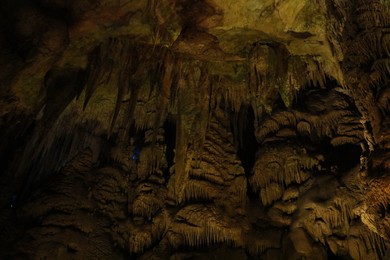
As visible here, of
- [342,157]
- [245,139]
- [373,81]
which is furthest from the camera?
[245,139]

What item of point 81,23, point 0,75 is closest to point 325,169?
point 81,23

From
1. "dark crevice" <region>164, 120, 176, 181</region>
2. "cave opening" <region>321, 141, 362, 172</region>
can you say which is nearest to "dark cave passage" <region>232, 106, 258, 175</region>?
"dark crevice" <region>164, 120, 176, 181</region>

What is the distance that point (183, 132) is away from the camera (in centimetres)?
790

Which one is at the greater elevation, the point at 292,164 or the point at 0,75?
the point at 0,75

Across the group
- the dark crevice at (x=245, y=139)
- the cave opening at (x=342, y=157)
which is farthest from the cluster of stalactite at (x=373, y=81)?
the dark crevice at (x=245, y=139)

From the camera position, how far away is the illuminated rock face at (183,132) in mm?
5984

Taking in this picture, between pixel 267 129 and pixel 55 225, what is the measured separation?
14.4 ft

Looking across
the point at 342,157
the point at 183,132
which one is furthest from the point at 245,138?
the point at 342,157

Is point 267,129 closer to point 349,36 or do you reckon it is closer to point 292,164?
point 292,164

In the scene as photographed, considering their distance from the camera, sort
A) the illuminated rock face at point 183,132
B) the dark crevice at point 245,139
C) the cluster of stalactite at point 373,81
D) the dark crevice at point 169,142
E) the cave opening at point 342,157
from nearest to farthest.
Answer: the cluster of stalactite at point 373,81 → the illuminated rock face at point 183,132 → the cave opening at point 342,157 → the dark crevice at point 169,142 → the dark crevice at point 245,139

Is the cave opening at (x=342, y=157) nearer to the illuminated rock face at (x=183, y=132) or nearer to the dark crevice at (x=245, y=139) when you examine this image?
the illuminated rock face at (x=183, y=132)

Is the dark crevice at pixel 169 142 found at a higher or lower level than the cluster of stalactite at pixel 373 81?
higher

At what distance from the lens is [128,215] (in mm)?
7520

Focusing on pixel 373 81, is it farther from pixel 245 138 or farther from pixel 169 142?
pixel 169 142
